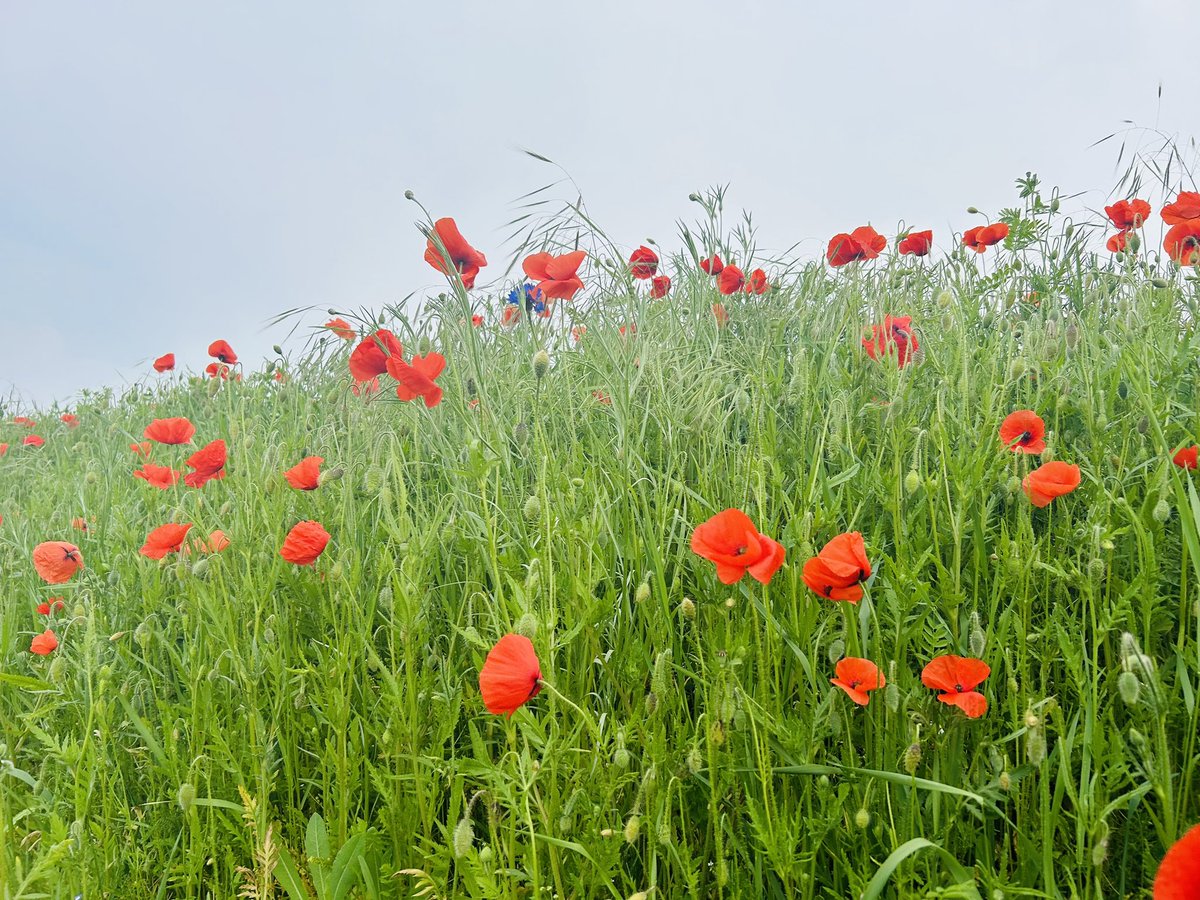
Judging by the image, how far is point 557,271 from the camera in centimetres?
234

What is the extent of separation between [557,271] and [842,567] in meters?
1.31

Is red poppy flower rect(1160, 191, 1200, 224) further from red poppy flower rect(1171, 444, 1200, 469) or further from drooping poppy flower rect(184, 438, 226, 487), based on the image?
drooping poppy flower rect(184, 438, 226, 487)

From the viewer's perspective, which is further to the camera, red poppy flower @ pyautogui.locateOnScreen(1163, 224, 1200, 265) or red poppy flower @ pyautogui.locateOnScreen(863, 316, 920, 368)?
red poppy flower @ pyautogui.locateOnScreen(1163, 224, 1200, 265)

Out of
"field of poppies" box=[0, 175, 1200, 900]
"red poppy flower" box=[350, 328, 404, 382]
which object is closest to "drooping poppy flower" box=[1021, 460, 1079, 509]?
"field of poppies" box=[0, 175, 1200, 900]

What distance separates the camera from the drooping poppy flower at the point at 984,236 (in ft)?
11.3

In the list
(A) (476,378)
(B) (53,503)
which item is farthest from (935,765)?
(B) (53,503)

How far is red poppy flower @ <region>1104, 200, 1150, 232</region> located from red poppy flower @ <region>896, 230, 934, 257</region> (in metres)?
0.63

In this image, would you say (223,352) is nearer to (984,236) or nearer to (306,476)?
(306,476)

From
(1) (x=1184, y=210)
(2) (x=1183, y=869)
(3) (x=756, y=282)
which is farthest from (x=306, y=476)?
(1) (x=1184, y=210)

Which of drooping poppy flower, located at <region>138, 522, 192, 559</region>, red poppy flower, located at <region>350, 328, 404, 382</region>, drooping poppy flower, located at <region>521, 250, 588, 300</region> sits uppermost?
drooping poppy flower, located at <region>521, 250, 588, 300</region>

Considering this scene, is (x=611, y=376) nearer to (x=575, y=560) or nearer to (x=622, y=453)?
(x=622, y=453)

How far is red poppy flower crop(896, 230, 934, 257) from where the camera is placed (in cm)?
356

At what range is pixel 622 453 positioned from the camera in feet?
6.63

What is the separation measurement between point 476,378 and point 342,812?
0.96 meters
